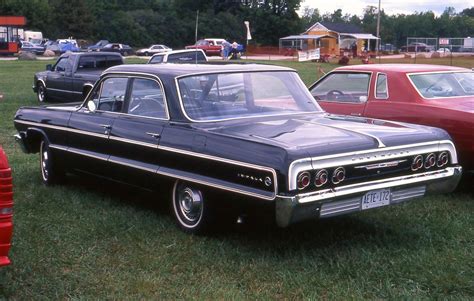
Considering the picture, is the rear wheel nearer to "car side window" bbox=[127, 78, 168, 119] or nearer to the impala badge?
"car side window" bbox=[127, 78, 168, 119]

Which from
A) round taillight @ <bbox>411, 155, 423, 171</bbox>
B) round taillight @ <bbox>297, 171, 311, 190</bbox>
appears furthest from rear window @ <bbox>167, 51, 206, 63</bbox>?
round taillight @ <bbox>297, 171, 311, 190</bbox>

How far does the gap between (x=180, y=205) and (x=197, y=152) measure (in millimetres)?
659

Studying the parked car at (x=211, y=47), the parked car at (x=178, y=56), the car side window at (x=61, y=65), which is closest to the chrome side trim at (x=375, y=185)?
the car side window at (x=61, y=65)

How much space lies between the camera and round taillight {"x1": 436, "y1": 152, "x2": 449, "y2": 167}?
5.87 m

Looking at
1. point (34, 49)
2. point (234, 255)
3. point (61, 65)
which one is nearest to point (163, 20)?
point (34, 49)

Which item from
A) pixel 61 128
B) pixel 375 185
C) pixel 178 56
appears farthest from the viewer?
pixel 178 56

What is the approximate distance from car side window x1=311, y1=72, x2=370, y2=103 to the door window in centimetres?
290

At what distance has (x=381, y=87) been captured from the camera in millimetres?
8102

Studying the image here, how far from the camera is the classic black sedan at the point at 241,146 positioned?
504 centimetres

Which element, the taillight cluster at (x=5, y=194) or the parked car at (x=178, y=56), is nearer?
the taillight cluster at (x=5, y=194)

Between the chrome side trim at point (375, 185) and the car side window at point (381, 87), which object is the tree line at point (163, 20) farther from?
the chrome side trim at point (375, 185)

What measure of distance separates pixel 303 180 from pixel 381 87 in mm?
3499

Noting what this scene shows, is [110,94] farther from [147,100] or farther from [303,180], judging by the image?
[303,180]

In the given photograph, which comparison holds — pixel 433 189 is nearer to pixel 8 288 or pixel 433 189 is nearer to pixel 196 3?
pixel 8 288
